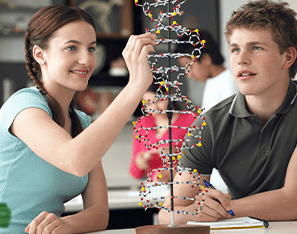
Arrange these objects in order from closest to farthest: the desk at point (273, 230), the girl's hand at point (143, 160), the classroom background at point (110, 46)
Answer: the desk at point (273, 230) → the girl's hand at point (143, 160) → the classroom background at point (110, 46)

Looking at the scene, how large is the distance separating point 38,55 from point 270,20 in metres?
0.84

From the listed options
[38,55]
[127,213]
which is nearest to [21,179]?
[38,55]

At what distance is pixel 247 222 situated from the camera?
969 mm

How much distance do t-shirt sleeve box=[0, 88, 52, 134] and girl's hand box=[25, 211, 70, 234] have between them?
25 centimetres

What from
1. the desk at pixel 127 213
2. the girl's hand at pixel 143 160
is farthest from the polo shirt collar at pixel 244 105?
→ the girl's hand at pixel 143 160

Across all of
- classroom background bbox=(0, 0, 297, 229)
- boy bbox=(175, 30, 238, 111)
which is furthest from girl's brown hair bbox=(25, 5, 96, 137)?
classroom background bbox=(0, 0, 297, 229)

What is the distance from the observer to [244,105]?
1.37 metres

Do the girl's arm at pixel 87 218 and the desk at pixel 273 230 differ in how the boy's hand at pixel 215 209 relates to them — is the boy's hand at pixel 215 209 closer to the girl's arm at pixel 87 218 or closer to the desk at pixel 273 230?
the desk at pixel 273 230

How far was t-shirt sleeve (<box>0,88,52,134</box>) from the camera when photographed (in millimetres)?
920

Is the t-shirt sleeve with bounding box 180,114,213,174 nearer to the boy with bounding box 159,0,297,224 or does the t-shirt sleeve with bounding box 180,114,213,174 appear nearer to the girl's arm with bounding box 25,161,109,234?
the boy with bounding box 159,0,297,224

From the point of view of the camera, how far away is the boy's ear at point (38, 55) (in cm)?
108

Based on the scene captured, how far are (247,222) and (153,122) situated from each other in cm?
160

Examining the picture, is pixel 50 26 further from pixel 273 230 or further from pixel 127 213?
pixel 127 213

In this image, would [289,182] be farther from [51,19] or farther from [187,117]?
[187,117]
